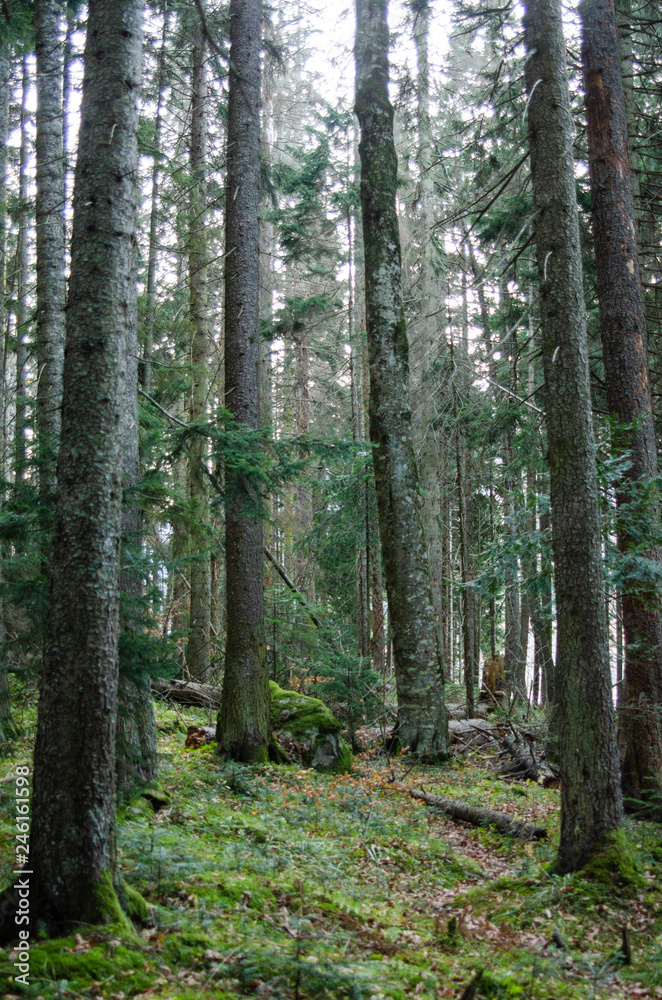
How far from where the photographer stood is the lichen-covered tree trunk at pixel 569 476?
587 cm

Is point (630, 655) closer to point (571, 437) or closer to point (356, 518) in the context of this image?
point (571, 437)

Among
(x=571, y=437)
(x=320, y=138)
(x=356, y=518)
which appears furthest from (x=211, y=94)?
(x=571, y=437)

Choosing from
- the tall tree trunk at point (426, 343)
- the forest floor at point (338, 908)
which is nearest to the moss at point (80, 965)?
the forest floor at point (338, 908)

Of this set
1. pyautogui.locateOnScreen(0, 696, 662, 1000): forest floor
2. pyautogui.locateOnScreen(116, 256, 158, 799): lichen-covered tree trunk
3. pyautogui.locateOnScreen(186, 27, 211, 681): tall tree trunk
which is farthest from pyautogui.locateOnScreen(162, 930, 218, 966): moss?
pyautogui.locateOnScreen(186, 27, 211, 681): tall tree trunk

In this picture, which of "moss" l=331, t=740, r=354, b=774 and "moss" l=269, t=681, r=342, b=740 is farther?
"moss" l=269, t=681, r=342, b=740

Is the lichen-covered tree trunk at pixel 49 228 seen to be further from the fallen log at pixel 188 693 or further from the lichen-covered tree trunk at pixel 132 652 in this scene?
the fallen log at pixel 188 693

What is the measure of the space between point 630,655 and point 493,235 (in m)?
7.71

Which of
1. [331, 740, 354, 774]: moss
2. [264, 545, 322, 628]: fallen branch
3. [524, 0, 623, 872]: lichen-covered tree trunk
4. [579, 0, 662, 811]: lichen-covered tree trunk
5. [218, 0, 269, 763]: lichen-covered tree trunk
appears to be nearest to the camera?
[524, 0, 623, 872]: lichen-covered tree trunk

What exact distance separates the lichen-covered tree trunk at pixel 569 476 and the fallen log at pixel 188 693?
7.97 meters

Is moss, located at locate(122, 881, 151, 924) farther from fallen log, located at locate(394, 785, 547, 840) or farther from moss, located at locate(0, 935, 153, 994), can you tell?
fallen log, located at locate(394, 785, 547, 840)

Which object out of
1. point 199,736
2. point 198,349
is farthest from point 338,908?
point 198,349

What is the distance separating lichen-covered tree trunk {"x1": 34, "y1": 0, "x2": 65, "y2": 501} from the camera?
9883 millimetres

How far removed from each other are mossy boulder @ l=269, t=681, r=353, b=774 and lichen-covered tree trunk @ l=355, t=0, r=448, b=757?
0.99 m

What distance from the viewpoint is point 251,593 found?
9711 millimetres
